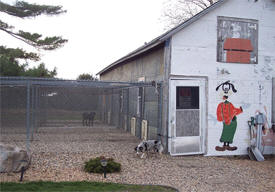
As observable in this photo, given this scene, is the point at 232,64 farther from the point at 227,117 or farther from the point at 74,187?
the point at 74,187

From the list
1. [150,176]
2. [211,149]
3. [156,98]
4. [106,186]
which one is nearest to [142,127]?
[156,98]

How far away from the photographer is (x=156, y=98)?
35.3 feet

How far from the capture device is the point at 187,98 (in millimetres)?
9742

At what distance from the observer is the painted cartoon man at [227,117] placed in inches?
396

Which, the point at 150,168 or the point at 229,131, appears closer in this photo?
the point at 150,168

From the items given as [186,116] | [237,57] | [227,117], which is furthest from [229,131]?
[237,57]

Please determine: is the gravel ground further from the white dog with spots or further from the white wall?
the white wall

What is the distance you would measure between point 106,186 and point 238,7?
291 inches

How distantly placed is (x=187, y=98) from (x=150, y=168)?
9.27ft

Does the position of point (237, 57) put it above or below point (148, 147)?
above

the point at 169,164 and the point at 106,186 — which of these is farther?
the point at 169,164

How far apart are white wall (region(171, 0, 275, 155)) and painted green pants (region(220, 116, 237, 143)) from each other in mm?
157

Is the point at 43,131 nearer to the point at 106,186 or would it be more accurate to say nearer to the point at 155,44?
the point at 155,44

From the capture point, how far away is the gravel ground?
6753 millimetres
